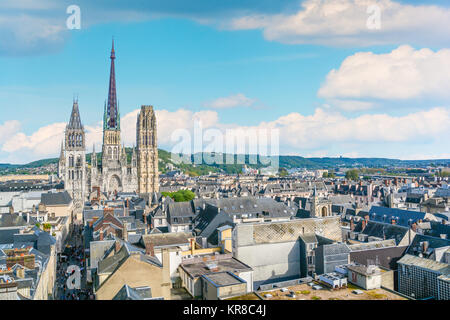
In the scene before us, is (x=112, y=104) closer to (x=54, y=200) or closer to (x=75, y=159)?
(x=75, y=159)

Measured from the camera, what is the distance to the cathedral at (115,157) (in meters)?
118

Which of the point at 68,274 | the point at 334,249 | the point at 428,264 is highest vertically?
the point at 334,249

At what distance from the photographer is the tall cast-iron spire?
5507 inches

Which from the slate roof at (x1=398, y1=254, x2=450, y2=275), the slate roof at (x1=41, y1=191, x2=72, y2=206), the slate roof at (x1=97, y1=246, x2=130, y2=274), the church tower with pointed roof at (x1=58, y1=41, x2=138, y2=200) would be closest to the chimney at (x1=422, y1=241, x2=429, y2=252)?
the slate roof at (x1=398, y1=254, x2=450, y2=275)

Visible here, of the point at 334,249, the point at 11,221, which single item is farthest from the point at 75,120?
the point at 334,249

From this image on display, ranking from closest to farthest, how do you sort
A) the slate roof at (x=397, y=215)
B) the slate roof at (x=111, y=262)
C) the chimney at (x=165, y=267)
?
the chimney at (x=165, y=267), the slate roof at (x=111, y=262), the slate roof at (x=397, y=215)

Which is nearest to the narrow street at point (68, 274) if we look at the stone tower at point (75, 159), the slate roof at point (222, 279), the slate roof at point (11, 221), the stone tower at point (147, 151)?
the slate roof at point (11, 221)

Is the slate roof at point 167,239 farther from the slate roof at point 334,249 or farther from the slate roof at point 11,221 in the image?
the slate roof at point 11,221

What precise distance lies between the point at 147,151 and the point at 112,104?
24.8 meters

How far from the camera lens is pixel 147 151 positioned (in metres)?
134

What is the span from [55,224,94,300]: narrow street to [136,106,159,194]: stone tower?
57888mm
